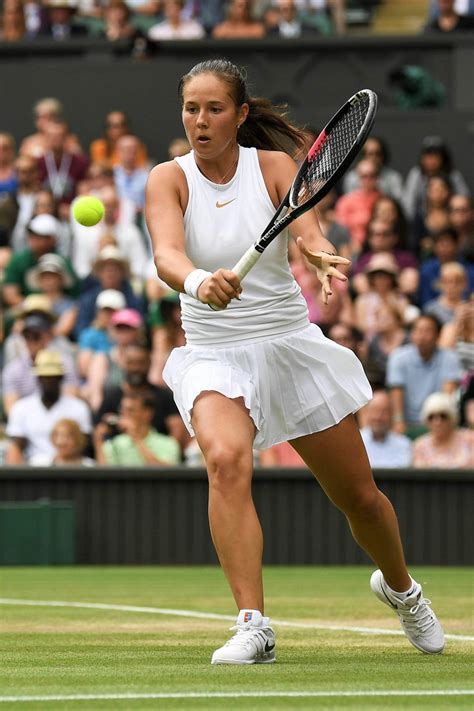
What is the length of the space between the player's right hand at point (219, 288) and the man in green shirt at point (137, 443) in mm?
7685

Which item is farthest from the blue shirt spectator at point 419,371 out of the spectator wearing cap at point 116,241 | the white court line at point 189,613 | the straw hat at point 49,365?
the white court line at point 189,613

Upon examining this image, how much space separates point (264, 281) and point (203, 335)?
289 millimetres

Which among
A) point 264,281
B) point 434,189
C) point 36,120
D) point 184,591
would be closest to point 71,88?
point 36,120

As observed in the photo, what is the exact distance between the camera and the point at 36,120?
59.1 feet

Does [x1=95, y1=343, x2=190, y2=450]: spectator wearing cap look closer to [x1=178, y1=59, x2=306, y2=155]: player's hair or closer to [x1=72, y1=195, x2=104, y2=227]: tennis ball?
[x1=72, y1=195, x2=104, y2=227]: tennis ball

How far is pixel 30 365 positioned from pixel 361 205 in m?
3.53

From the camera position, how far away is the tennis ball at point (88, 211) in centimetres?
679

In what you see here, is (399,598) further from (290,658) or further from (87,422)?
(87,422)

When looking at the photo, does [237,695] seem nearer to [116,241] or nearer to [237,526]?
[237,526]

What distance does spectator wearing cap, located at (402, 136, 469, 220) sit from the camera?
1552 cm

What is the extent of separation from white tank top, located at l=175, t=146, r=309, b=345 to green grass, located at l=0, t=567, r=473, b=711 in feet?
3.83

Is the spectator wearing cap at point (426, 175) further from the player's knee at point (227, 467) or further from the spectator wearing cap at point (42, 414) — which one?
the player's knee at point (227, 467)

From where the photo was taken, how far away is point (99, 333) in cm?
1431

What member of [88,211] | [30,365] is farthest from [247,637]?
[30,365]
